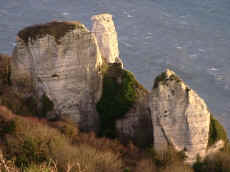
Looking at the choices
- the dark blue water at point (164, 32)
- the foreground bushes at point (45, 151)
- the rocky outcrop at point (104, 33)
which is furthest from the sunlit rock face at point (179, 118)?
the dark blue water at point (164, 32)

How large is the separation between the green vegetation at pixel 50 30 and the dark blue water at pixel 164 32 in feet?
190

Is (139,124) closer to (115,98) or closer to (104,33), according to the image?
(115,98)

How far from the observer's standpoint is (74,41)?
26.1 meters

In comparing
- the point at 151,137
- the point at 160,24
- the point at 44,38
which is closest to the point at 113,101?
the point at 151,137

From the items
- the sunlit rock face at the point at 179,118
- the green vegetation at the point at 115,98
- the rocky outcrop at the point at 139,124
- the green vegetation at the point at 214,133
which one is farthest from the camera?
the green vegetation at the point at 115,98

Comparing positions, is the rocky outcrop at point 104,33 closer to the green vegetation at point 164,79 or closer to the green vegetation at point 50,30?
the green vegetation at point 50,30

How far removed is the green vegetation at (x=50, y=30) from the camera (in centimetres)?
2600

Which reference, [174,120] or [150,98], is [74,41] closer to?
[150,98]

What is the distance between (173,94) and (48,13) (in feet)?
399

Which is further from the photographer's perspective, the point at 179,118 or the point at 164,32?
the point at 164,32

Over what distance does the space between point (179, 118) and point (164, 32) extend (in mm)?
111158

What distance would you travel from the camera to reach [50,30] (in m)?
26.1

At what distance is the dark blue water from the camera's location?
99.8 m

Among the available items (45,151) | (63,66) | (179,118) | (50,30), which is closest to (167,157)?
(179,118)
